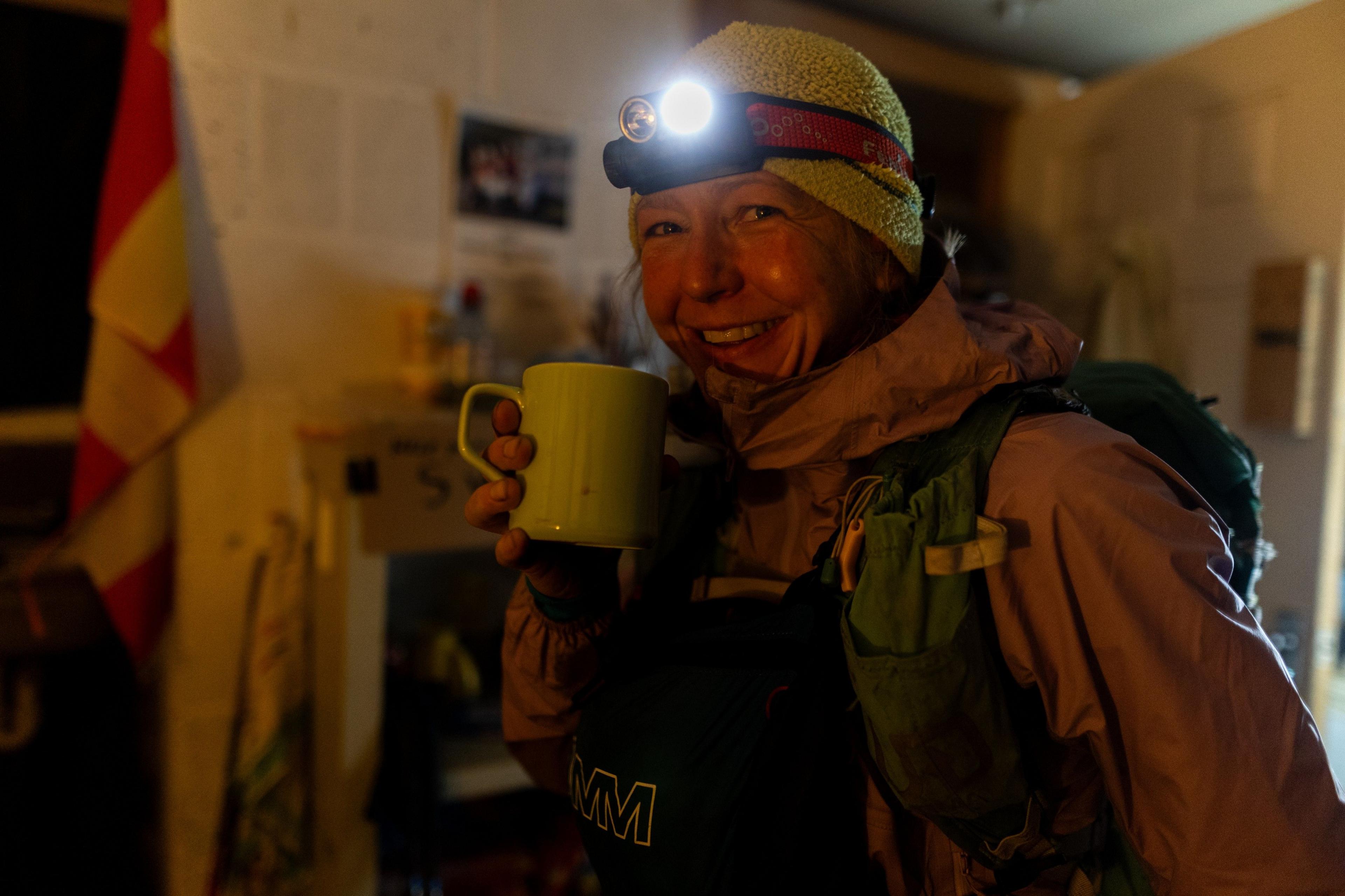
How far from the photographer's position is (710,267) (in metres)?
0.59

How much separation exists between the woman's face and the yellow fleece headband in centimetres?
2

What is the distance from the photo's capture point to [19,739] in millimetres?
1196

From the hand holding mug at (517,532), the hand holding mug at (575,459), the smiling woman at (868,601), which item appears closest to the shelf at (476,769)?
the smiling woman at (868,601)

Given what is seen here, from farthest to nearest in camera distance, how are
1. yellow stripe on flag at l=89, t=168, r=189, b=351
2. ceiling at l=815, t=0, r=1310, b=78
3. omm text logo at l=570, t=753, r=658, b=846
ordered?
1. ceiling at l=815, t=0, r=1310, b=78
2. yellow stripe on flag at l=89, t=168, r=189, b=351
3. omm text logo at l=570, t=753, r=658, b=846

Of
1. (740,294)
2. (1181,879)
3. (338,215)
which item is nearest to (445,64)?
(338,215)

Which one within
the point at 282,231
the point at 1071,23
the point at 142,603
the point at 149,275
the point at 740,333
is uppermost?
the point at 1071,23

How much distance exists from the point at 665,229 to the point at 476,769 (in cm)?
109

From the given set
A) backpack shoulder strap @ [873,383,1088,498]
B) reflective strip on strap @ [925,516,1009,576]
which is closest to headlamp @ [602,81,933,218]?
backpack shoulder strap @ [873,383,1088,498]

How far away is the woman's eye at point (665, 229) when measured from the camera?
2.08ft

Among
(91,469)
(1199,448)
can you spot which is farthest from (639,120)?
(91,469)

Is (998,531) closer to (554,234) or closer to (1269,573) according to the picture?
(1269,573)

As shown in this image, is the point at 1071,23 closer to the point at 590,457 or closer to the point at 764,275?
the point at 764,275

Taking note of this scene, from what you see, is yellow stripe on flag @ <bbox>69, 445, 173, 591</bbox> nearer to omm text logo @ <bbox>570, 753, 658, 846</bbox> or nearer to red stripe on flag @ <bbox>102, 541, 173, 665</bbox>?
Result: red stripe on flag @ <bbox>102, 541, 173, 665</bbox>

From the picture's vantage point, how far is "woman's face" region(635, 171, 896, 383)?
0.59m
